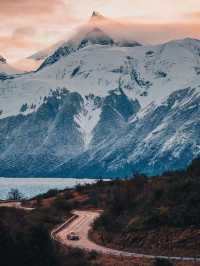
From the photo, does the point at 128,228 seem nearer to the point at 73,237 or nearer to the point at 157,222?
the point at 157,222

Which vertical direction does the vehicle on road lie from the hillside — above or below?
below

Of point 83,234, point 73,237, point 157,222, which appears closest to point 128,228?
point 157,222

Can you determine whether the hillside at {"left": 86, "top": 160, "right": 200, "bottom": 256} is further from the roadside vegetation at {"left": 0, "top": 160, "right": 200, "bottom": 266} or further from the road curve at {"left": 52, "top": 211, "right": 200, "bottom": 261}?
the road curve at {"left": 52, "top": 211, "right": 200, "bottom": 261}

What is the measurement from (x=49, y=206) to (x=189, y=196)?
146 feet

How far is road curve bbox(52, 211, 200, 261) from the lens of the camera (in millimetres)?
91494

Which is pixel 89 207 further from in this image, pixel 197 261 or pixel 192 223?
pixel 197 261

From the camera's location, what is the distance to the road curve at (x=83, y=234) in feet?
300

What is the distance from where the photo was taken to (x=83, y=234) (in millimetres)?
111000

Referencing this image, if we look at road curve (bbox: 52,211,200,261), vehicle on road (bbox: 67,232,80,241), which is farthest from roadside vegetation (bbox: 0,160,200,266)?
vehicle on road (bbox: 67,232,80,241)

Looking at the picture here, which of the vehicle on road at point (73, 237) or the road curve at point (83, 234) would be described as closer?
the road curve at point (83, 234)

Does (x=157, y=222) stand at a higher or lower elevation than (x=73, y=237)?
higher

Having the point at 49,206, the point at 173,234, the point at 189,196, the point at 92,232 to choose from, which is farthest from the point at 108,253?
the point at 49,206

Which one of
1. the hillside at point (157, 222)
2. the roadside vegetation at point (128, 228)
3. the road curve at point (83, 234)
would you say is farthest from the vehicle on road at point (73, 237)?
the roadside vegetation at point (128, 228)

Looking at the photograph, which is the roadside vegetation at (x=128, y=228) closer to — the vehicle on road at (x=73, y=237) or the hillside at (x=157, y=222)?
the hillside at (x=157, y=222)
